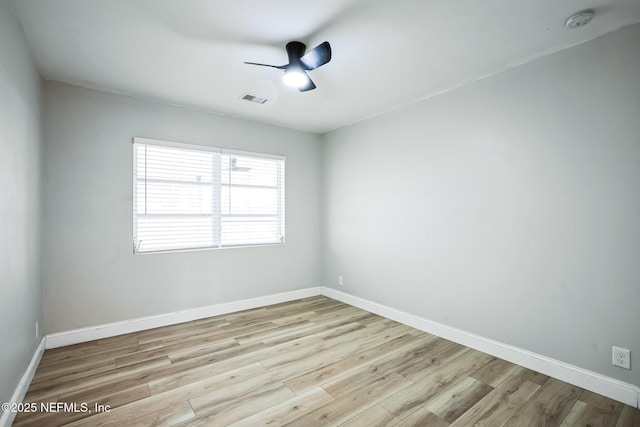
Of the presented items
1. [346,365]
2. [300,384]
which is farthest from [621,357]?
[300,384]

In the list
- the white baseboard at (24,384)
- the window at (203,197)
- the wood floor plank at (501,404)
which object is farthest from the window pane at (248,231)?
the wood floor plank at (501,404)

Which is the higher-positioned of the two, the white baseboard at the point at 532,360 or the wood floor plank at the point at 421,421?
the white baseboard at the point at 532,360

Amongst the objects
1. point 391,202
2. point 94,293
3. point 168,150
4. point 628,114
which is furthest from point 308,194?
point 628,114

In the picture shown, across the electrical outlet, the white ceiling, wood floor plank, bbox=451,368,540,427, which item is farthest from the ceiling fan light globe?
the electrical outlet

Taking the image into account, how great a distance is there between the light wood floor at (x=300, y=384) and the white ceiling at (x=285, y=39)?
2644 mm

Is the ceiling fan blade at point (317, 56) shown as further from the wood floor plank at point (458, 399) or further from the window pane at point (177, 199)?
the wood floor plank at point (458, 399)

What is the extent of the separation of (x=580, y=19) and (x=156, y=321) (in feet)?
15.4

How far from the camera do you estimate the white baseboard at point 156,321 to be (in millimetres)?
2990

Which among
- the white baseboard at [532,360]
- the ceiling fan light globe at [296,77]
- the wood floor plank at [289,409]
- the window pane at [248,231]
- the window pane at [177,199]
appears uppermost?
the ceiling fan light globe at [296,77]

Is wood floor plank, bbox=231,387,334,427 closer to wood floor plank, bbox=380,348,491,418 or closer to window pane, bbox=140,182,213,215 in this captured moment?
wood floor plank, bbox=380,348,491,418

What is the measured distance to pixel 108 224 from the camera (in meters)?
3.21

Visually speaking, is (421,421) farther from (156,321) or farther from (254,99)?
(254,99)

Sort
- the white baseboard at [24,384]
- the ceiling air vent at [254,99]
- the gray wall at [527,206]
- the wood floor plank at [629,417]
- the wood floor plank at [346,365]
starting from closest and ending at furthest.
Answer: the white baseboard at [24,384]
the wood floor plank at [629,417]
the gray wall at [527,206]
the wood floor plank at [346,365]
the ceiling air vent at [254,99]

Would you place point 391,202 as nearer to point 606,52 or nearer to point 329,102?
point 329,102
